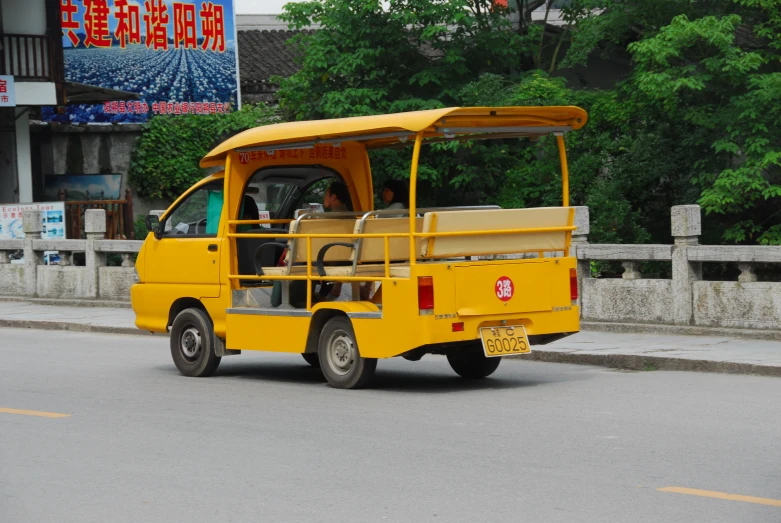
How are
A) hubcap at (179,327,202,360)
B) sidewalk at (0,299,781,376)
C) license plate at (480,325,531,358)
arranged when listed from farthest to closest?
hubcap at (179,327,202,360)
sidewalk at (0,299,781,376)
license plate at (480,325,531,358)

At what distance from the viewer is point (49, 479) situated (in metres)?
7.47

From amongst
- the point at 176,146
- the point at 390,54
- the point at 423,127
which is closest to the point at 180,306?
the point at 423,127

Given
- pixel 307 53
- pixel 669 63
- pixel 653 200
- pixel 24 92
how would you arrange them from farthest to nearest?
pixel 24 92 < pixel 307 53 < pixel 653 200 < pixel 669 63

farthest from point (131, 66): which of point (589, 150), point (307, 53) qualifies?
point (589, 150)

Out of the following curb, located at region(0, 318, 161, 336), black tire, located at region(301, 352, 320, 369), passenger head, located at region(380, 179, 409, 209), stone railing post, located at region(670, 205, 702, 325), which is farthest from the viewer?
curb, located at region(0, 318, 161, 336)

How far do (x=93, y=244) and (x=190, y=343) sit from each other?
9.11m

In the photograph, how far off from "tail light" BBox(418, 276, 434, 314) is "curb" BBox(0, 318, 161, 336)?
8.17 metres

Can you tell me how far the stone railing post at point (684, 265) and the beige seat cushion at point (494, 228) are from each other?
336 centimetres

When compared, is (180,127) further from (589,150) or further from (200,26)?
(589,150)

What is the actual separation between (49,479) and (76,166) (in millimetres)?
24573

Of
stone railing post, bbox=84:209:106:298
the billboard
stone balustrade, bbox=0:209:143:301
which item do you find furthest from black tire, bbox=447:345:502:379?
the billboard

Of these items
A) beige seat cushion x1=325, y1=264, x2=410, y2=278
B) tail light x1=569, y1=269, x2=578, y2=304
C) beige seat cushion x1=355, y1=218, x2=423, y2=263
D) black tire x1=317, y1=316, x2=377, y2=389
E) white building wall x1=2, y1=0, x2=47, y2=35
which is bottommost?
black tire x1=317, y1=316, x2=377, y2=389

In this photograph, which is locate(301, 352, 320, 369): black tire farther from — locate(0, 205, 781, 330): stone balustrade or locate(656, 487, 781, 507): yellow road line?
locate(656, 487, 781, 507): yellow road line

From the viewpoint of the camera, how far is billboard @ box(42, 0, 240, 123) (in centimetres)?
3055
